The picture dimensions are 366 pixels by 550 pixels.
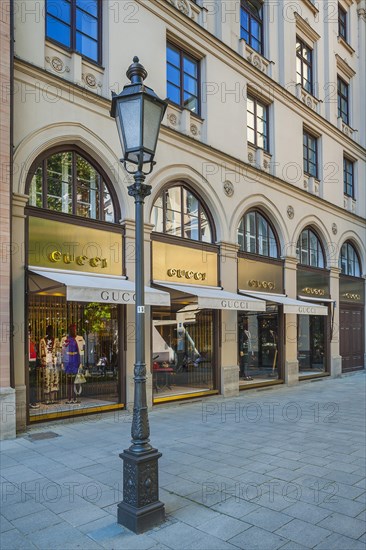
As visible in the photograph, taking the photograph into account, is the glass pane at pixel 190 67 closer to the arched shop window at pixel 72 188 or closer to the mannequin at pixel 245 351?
the arched shop window at pixel 72 188

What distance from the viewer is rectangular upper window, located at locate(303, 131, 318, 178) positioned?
18.3m

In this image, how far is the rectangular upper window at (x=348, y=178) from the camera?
2140 cm

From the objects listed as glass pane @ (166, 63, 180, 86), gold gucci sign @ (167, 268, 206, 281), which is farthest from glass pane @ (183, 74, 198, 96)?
gold gucci sign @ (167, 268, 206, 281)

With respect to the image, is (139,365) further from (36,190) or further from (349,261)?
(349,261)

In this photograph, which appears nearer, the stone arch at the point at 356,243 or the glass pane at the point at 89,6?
the glass pane at the point at 89,6

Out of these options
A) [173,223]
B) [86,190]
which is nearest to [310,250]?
[173,223]

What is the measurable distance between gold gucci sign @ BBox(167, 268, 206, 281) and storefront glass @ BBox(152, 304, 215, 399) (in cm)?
78

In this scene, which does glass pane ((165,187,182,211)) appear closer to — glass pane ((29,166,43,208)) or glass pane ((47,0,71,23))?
glass pane ((29,166,43,208))

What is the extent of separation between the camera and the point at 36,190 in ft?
29.9

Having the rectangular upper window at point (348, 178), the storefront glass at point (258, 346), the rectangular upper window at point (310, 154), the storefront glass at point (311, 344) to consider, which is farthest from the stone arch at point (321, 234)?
the rectangular upper window at point (348, 178)

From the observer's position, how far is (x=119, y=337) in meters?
10.2

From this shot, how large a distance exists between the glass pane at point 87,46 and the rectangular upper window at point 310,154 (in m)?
10.3

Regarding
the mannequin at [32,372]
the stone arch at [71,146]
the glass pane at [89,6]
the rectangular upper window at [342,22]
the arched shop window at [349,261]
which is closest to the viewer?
the stone arch at [71,146]

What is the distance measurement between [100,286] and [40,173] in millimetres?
2652
